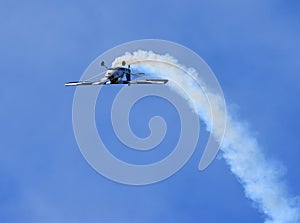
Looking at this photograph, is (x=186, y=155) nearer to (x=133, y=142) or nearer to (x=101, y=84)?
(x=133, y=142)

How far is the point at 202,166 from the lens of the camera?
72750 mm

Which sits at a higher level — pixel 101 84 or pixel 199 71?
pixel 199 71

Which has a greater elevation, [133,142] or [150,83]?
[150,83]

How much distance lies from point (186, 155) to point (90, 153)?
1097cm

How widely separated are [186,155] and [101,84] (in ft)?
41.2

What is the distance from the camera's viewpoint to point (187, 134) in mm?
75688

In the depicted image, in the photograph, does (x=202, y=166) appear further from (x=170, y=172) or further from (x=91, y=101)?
(x=91, y=101)

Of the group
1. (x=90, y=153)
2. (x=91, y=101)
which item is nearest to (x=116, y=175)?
(x=90, y=153)

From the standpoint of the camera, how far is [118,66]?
75.1 m

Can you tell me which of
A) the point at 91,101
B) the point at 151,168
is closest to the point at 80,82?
the point at 91,101

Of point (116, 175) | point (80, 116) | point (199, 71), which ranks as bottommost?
point (116, 175)

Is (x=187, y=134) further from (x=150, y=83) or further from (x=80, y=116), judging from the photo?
(x=80, y=116)

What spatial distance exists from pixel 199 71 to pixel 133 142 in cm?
1135

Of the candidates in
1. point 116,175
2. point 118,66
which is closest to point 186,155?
point 116,175
